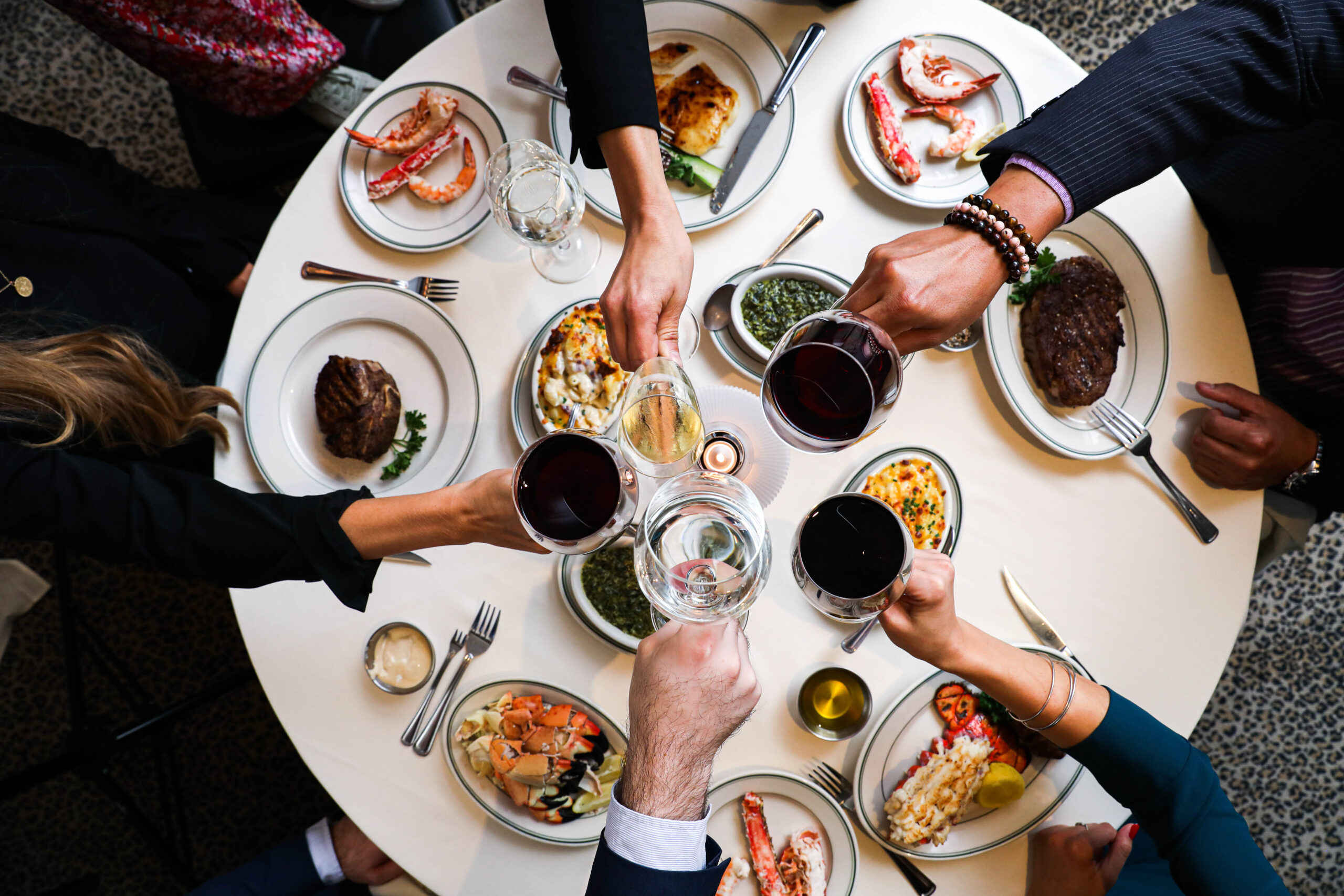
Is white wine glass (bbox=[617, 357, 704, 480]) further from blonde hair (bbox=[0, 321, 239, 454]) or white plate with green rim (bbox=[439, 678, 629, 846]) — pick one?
blonde hair (bbox=[0, 321, 239, 454])

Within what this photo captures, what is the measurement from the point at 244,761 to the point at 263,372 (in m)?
1.80

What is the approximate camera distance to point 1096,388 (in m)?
1.45

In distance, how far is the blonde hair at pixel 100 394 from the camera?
1.39 metres

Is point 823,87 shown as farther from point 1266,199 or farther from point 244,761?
point 244,761

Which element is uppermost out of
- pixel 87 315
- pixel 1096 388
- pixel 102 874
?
pixel 1096 388

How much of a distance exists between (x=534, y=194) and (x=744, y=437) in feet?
2.05

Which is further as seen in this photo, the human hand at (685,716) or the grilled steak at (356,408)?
the grilled steak at (356,408)

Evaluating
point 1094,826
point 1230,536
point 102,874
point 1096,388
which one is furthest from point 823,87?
point 102,874

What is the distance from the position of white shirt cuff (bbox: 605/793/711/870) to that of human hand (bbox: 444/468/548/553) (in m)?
0.43

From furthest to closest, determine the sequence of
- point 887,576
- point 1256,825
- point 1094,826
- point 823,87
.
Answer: point 1256,825, point 823,87, point 1094,826, point 887,576

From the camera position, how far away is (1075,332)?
1.45 meters

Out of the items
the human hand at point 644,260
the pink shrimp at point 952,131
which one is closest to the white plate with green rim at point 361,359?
the human hand at point 644,260

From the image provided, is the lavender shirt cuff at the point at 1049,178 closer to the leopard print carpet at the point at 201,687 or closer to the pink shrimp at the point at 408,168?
the pink shrimp at the point at 408,168

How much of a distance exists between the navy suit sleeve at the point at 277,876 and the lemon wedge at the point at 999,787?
1.69 m
